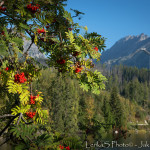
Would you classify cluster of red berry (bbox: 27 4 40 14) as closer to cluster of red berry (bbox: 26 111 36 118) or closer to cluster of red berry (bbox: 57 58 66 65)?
cluster of red berry (bbox: 57 58 66 65)

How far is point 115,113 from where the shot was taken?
51688 millimetres

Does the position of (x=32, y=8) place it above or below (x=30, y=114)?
above

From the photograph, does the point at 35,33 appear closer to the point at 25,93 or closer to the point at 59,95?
the point at 25,93

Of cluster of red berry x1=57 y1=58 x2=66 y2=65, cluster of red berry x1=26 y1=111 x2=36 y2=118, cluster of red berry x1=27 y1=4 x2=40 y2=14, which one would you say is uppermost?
cluster of red berry x1=27 y1=4 x2=40 y2=14

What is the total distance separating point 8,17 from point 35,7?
1.71ft

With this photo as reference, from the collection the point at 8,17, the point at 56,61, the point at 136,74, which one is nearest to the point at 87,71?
the point at 56,61

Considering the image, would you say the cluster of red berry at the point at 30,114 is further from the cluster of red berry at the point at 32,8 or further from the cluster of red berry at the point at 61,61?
the cluster of red berry at the point at 32,8

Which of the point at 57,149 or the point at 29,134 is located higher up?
the point at 29,134

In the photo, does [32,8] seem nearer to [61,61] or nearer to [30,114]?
[61,61]

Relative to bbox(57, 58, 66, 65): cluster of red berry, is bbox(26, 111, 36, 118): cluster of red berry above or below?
below

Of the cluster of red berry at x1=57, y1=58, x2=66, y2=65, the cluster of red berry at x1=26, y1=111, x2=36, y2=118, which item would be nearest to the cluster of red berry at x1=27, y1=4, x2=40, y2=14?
the cluster of red berry at x1=57, y1=58, x2=66, y2=65

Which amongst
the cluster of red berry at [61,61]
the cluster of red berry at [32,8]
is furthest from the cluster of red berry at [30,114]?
the cluster of red berry at [32,8]

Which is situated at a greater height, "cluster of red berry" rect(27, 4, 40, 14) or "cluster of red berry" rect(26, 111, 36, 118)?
"cluster of red berry" rect(27, 4, 40, 14)

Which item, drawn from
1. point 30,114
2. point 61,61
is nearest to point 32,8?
point 61,61
